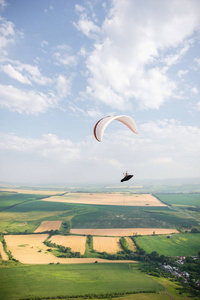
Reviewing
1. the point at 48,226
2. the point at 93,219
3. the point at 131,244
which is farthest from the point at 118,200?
the point at 131,244

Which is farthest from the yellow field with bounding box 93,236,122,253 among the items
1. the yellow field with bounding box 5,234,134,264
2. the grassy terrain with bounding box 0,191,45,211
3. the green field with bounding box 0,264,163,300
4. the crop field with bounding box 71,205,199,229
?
the grassy terrain with bounding box 0,191,45,211

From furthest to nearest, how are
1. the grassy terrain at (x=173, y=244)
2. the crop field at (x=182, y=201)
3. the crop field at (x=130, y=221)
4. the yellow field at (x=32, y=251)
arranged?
the crop field at (x=182, y=201)
the crop field at (x=130, y=221)
the grassy terrain at (x=173, y=244)
the yellow field at (x=32, y=251)

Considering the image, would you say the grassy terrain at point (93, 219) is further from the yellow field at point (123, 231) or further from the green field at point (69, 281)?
the green field at point (69, 281)

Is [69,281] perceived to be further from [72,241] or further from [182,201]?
[182,201]

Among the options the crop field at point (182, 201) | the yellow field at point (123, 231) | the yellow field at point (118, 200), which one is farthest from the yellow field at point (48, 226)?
the crop field at point (182, 201)

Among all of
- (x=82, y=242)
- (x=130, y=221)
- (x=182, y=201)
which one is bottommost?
(x=82, y=242)

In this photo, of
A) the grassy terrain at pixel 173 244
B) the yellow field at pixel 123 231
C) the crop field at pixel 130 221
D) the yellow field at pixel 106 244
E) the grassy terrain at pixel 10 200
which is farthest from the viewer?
the grassy terrain at pixel 10 200
